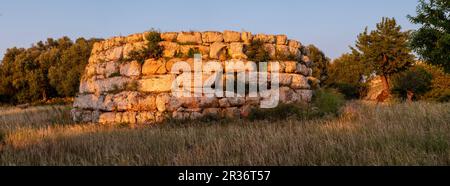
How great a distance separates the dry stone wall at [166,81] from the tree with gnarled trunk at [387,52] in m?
22.2

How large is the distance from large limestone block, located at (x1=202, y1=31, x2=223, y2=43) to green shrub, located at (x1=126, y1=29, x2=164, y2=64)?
1.24 m

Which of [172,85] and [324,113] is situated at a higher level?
[172,85]

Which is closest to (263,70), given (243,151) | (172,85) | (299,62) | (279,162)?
(299,62)

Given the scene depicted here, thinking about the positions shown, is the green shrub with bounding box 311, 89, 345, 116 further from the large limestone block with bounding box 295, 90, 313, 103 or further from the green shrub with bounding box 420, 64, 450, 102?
the green shrub with bounding box 420, 64, 450, 102

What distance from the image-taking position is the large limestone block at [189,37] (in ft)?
32.6

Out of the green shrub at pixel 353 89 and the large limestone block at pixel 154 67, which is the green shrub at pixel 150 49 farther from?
the green shrub at pixel 353 89

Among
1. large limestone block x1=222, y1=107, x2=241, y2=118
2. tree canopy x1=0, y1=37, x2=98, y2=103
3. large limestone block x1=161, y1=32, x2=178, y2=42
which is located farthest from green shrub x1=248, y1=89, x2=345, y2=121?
tree canopy x1=0, y1=37, x2=98, y2=103

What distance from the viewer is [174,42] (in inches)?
394

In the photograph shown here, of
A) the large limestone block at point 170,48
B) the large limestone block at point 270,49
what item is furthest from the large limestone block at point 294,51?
Answer: the large limestone block at point 170,48

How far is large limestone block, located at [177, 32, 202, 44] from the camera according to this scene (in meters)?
9.95
